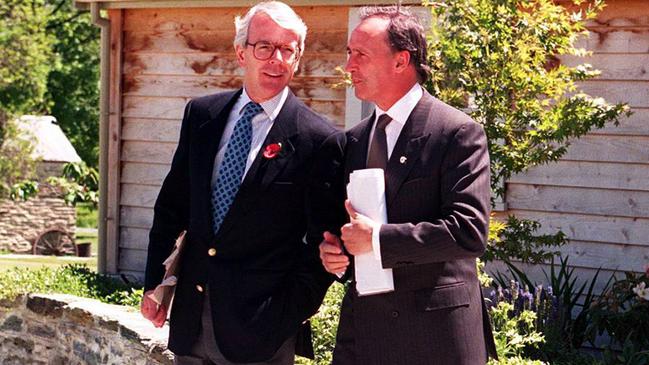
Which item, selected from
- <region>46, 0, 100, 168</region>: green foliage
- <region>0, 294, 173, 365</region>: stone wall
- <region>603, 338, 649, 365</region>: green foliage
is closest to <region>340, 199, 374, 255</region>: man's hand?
<region>0, 294, 173, 365</region>: stone wall

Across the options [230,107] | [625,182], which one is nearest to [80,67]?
[625,182]

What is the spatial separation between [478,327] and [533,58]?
302 cm

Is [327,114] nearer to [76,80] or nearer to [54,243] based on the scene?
[54,243]

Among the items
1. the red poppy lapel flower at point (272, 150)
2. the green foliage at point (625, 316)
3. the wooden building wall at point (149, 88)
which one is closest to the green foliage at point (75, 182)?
the wooden building wall at point (149, 88)

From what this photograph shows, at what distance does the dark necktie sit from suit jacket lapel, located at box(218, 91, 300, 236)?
46cm

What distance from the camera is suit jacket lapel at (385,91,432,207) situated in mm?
3312

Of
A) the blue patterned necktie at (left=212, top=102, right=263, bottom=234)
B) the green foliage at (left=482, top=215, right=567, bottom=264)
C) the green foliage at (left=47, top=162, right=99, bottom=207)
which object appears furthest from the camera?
the green foliage at (left=47, top=162, right=99, bottom=207)

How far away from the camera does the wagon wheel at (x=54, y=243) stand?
29344 mm

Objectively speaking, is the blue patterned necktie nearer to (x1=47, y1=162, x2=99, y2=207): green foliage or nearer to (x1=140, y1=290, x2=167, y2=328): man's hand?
(x1=140, y1=290, x2=167, y2=328): man's hand

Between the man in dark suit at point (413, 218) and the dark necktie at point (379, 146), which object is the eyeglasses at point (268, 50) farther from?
the dark necktie at point (379, 146)

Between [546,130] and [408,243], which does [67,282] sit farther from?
[408,243]

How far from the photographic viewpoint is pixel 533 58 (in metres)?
6.14

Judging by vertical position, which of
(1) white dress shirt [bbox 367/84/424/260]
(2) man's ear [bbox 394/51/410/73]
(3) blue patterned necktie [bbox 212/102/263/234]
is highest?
(2) man's ear [bbox 394/51/410/73]

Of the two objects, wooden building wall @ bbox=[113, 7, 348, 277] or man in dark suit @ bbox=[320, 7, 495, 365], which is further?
wooden building wall @ bbox=[113, 7, 348, 277]
